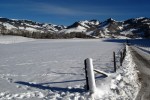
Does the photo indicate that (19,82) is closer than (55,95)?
No

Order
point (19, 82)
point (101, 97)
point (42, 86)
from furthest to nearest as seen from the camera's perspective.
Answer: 1. point (19, 82)
2. point (42, 86)
3. point (101, 97)

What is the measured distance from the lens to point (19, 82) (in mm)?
12328

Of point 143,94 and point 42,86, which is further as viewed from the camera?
point 42,86

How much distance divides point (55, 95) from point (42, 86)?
1.96 m

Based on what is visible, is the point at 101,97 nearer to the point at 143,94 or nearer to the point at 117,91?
the point at 117,91

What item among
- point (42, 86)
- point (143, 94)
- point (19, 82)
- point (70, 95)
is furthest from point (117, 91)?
point (19, 82)

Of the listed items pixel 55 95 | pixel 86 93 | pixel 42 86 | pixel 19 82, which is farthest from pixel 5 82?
pixel 86 93

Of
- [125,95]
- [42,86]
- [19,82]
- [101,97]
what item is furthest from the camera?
[19,82]

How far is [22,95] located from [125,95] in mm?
3761

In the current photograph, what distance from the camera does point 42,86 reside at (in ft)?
36.9

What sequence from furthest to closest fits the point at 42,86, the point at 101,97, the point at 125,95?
the point at 42,86 → the point at 125,95 → the point at 101,97

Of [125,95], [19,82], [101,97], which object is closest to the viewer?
[101,97]

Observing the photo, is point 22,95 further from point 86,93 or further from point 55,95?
point 86,93

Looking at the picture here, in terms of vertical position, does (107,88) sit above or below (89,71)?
below
